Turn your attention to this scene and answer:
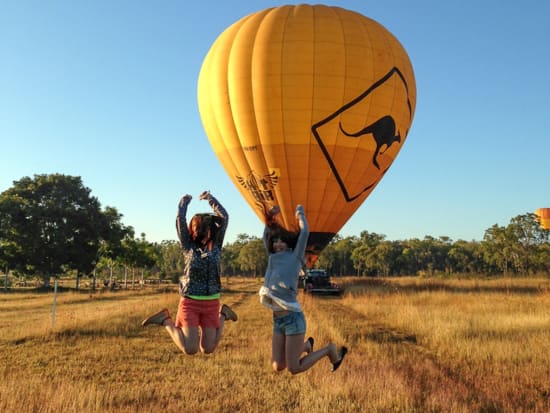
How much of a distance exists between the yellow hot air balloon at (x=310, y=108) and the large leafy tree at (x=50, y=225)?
32.5 meters

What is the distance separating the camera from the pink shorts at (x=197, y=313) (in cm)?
637

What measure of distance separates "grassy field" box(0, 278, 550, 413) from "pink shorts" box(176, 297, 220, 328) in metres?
1.93

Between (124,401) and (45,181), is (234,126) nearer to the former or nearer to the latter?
(124,401)

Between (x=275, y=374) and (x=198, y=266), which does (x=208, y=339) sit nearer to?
(x=198, y=266)

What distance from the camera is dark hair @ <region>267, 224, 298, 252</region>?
618cm

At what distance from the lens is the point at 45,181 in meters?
48.5

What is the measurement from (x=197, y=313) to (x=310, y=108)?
39.3 ft

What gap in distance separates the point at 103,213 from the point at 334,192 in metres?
36.8

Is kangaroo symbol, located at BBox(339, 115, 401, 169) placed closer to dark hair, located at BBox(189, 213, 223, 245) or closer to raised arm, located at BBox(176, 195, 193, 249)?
dark hair, located at BBox(189, 213, 223, 245)

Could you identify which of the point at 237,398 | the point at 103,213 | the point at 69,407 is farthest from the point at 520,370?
the point at 103,213

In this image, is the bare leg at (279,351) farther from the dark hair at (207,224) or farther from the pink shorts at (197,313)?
the dark hair at (207,224)

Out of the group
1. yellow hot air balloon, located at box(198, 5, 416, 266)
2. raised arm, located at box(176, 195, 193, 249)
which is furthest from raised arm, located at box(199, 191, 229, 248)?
yellow hot air balloon, located at box(198, 5, 416, 266)

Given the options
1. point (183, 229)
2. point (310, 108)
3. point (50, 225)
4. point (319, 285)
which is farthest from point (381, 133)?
point (50, 225)

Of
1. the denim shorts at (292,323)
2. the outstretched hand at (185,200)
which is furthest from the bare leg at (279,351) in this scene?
the outstretched hand at (185,200)
